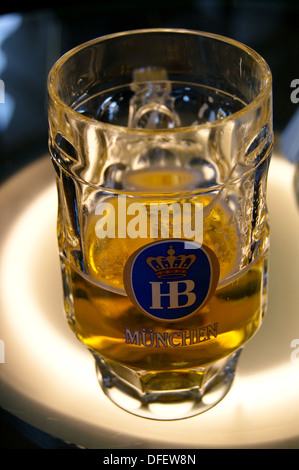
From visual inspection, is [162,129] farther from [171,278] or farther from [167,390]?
[167,390]

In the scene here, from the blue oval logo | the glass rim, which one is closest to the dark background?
the glass rim

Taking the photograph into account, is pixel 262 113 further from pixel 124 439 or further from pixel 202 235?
pixel 124 439

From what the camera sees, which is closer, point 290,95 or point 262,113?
point 262,113

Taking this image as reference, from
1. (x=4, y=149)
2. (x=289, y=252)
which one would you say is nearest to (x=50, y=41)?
(x=4, y=149)

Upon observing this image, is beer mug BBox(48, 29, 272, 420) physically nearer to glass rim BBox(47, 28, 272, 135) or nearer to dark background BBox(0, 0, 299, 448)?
glass rim BBox(47, 28, 272, 135)

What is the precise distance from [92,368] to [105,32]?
51 centimetres

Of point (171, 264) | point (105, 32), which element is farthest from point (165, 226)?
point (105, 32)

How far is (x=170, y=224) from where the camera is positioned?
51 centimetres

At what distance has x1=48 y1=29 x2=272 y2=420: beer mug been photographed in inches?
19.0

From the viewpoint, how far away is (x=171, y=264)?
48 cm

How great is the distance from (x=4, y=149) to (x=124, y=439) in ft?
1.32

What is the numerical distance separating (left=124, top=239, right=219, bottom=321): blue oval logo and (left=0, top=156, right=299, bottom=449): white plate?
104mm

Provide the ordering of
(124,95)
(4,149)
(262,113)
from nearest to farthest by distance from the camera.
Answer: (262,113) → (124,95) → (4,149)

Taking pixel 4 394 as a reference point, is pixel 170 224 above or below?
above
